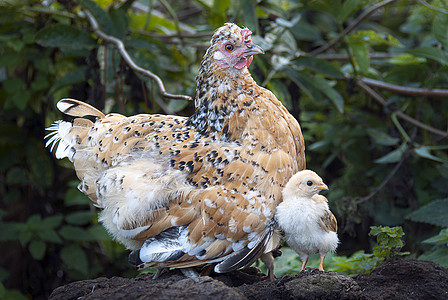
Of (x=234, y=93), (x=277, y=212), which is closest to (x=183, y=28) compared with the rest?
(x=234, y=93)

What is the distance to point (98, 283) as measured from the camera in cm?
308

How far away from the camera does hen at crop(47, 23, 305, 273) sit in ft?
10.2

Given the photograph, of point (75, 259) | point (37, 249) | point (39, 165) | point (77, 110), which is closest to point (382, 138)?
point (77, 110)

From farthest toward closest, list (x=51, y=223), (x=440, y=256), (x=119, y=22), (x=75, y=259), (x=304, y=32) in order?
(x=304, y=32)
(x=75, y=259)
(x=51, y=223)
(x=119, y=22)
(x=440, y=256)

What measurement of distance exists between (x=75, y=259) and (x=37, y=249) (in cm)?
44

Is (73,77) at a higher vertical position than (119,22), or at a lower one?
lower

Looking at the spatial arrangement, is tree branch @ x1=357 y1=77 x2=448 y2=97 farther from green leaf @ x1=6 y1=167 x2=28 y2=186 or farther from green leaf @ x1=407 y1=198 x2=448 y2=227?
green leaf @ x1=6 y1=167 x2=28 y2=186

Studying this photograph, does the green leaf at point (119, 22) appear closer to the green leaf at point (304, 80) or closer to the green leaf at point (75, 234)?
the green leaf at point (304, 80)

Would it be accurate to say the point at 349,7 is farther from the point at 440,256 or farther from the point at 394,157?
the point at 440,256

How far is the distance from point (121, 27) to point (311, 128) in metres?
2.57

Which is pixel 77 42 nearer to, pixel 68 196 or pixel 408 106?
pixel 68 196

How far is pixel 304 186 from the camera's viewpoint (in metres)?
3.21

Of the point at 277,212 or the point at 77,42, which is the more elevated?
the point at 77,42

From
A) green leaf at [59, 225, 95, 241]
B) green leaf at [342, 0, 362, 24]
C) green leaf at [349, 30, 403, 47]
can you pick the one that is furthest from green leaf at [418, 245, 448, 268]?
green leaf at [59, 225, 95, 241]
